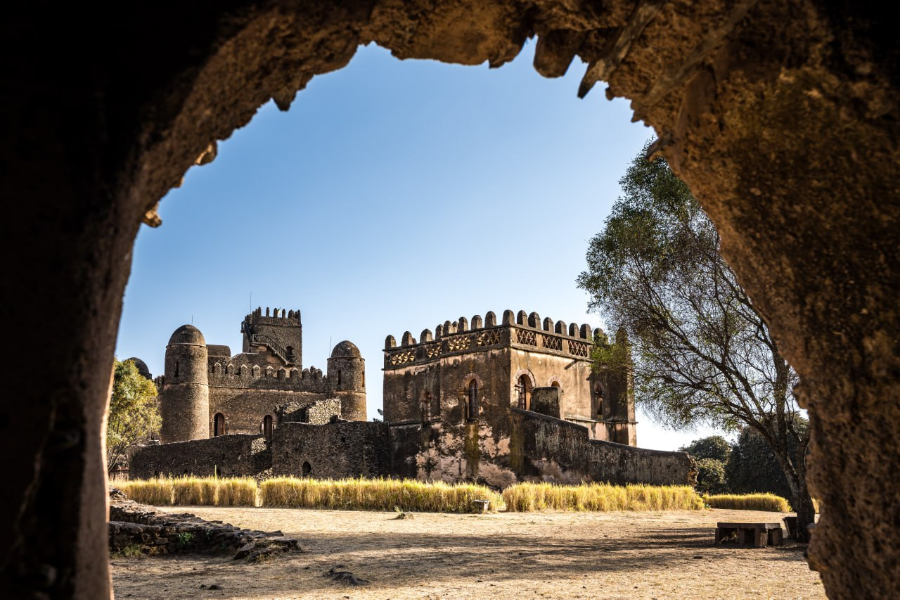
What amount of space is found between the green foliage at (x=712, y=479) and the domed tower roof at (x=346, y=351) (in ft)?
61.1

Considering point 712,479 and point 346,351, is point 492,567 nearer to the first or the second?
point 712,479

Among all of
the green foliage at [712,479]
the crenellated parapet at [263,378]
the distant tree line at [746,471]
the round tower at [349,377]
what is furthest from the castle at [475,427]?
the crenellated parapet at [263,378]

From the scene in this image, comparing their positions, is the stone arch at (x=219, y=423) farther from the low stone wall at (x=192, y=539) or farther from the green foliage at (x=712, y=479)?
the low stone wall at (x=192, y=539)

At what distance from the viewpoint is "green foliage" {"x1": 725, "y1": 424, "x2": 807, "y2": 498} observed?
29281 millimetres

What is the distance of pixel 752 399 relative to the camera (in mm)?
12102

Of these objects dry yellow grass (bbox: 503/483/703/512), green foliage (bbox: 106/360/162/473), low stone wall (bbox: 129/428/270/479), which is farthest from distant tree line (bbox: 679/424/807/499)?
green foliage (bbox: 106/360/162/473)

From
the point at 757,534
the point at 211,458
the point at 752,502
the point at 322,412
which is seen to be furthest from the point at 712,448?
the point at 757,534

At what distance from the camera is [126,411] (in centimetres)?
2922

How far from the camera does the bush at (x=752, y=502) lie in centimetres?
2186

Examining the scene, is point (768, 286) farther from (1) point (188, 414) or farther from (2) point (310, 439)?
(1) point (188, 414)

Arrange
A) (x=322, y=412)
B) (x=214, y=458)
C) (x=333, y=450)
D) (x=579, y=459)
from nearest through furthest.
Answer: (x=579, y=459) → (x=333, y=450) → (x=214, y=458) → (x=322, y=412)

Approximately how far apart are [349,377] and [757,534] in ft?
100

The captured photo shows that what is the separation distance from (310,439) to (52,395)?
2509cm

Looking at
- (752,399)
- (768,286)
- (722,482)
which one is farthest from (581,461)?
(768,286)
